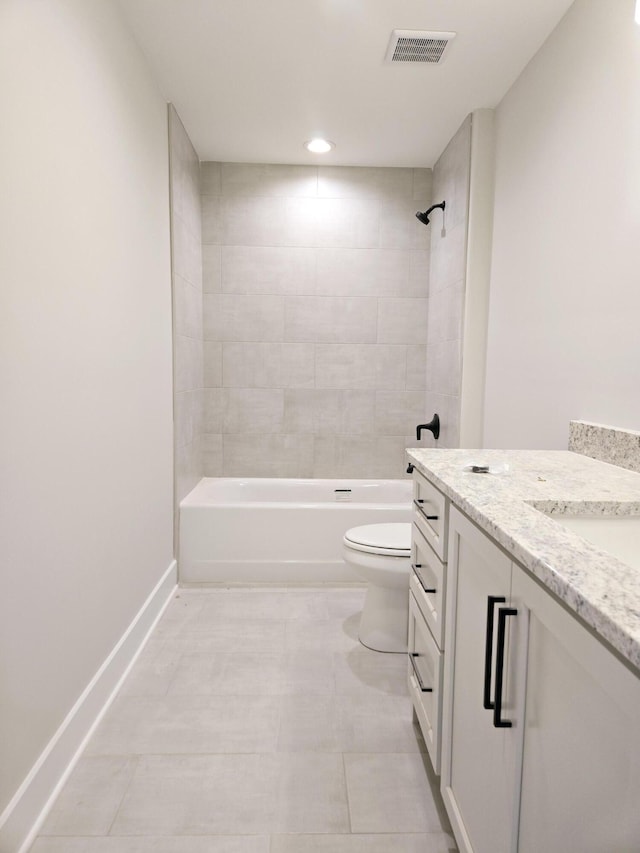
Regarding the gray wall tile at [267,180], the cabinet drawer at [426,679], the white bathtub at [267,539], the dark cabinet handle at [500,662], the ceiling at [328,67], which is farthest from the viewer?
the gray wall tile at [267,180]

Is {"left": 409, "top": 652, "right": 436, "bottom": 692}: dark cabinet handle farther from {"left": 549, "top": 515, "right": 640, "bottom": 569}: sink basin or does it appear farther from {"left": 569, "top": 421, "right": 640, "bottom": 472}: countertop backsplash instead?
{"left": 569, "top": 421, "right": 640, "bottom": 472}: countertop backsplash

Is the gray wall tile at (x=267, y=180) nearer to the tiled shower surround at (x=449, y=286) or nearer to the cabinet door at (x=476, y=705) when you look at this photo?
the tiled shower surround at (x=449, y=286)

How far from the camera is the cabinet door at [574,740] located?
588 mm

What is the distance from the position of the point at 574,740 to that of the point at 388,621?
1747mm

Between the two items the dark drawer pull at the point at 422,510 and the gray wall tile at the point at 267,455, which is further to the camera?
the gray wall tile at the point at 267,455

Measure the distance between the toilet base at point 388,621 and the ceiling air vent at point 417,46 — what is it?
7.23ft

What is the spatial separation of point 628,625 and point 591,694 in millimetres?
149

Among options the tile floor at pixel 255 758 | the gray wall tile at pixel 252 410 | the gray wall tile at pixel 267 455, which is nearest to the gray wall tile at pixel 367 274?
the gray wall tile at pixel 252 410

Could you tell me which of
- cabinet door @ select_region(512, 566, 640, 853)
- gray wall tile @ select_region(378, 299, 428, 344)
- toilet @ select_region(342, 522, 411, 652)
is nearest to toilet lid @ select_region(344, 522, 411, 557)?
toilet @ select_region(342, 522, 411, 652)

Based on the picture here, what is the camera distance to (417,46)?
2344 millimetres

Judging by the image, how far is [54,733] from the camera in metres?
1.57

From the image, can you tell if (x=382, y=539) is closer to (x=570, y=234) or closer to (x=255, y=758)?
(x=255, y=758)

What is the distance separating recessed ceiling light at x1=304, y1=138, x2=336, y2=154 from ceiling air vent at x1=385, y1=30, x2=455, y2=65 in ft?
3.06

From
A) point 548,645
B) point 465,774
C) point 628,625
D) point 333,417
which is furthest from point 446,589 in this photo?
point 333,417
